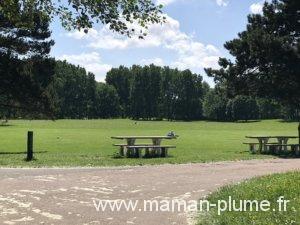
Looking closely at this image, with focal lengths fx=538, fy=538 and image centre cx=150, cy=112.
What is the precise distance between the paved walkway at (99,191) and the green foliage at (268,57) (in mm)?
12762

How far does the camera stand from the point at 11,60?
Result: 3594 centimetres

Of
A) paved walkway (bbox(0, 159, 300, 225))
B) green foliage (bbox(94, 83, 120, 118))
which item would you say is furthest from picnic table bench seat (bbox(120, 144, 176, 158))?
green foliage (bbox(94, 83, 120, 118))

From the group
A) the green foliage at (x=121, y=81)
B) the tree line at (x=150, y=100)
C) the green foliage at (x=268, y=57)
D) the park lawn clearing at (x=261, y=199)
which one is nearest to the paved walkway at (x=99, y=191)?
the park lawn clearing at (x=261, y=199)

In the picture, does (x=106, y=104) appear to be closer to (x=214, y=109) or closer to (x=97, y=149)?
(x=214, y=109)

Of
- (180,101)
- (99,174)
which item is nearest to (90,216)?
(99,174)

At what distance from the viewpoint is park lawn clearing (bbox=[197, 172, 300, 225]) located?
322 inches

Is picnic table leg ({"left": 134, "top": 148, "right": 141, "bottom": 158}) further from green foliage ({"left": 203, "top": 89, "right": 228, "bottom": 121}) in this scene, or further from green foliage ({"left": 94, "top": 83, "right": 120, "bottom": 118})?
green foliage ({"left": 94, "top": 83, "right": 120, "bottom": 118})

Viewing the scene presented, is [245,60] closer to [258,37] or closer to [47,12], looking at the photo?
[258,37]

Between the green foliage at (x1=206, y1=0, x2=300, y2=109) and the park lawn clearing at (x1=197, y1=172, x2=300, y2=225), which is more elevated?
the green foliage at (x1=206, y1=0, x2=300, y2=109)

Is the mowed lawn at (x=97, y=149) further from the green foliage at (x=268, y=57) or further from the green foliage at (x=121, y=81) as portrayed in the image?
the green foliage at (x=121, y=81)

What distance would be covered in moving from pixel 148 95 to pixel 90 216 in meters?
149

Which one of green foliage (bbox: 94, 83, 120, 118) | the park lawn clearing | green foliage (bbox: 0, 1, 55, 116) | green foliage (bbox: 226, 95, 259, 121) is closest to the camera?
the park lawn clearing

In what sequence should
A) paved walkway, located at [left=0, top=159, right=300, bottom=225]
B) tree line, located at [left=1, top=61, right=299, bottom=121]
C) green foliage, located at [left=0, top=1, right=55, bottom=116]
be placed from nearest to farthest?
1. paved walkway, located at [left=0, top=159, right=300, bottom=225]
2. green foliage, located at [left=0, top=1, right=55, bottom=116]
3. tree line, located at [left=1, top=61, right=299, bottom=121]

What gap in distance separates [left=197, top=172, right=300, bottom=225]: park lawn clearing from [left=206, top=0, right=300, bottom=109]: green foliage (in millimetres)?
19053
